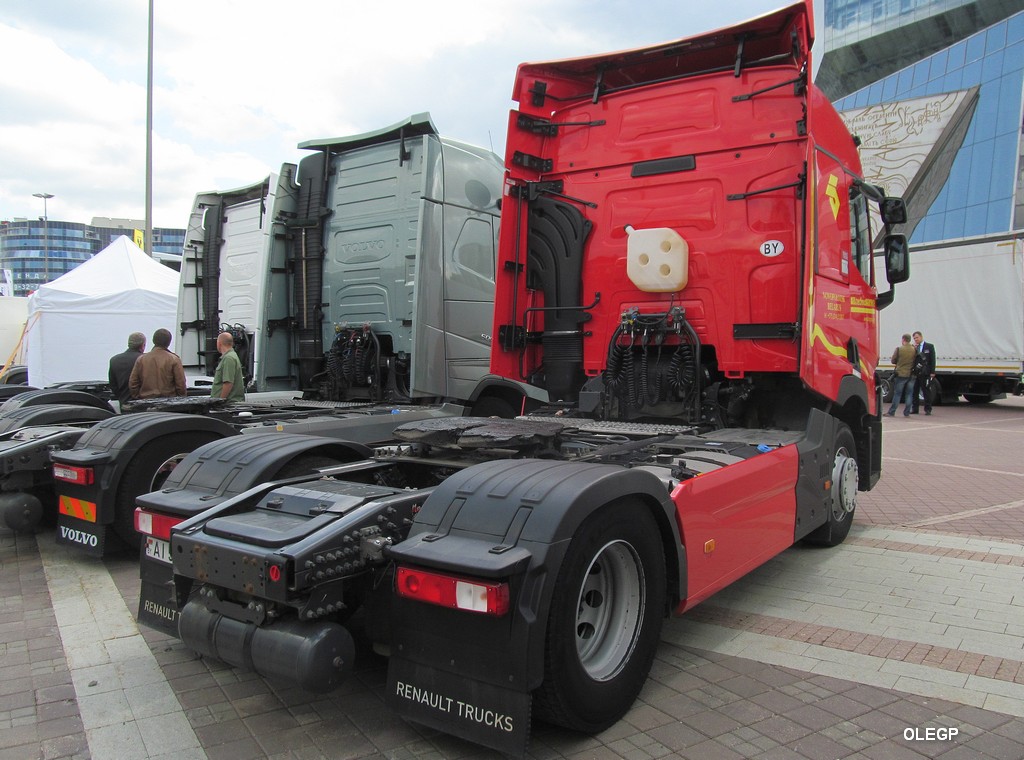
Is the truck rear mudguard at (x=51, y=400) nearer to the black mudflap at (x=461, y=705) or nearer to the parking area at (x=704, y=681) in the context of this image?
the parking area at (x=704, y=681)

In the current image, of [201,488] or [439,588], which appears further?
[201,488]

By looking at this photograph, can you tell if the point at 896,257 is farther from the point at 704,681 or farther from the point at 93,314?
the point at 93,314

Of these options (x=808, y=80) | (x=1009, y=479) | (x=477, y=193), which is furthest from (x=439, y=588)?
(x=1009, y=479)

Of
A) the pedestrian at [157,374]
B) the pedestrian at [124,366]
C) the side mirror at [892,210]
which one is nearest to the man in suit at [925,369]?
the side mirror at [892,210]

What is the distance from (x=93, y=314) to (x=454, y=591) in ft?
50.1

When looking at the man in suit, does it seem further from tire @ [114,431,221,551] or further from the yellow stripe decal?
the yellow stripe decal

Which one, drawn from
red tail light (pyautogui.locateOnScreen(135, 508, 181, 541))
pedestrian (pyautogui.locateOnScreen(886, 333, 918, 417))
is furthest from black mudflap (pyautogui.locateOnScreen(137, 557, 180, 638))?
pedestrian (pyautogui.locateOnScreen(886, 333, 918, 417))

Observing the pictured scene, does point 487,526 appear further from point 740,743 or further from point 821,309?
point 821,309

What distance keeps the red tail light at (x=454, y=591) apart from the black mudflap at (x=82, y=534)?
3244mm

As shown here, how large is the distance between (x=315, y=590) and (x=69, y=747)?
3.80 ft

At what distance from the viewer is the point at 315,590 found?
2.74 metres

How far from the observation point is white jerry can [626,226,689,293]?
5570 millimetres

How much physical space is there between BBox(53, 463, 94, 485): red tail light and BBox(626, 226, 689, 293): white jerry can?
4.01 metres

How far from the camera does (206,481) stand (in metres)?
3.77
